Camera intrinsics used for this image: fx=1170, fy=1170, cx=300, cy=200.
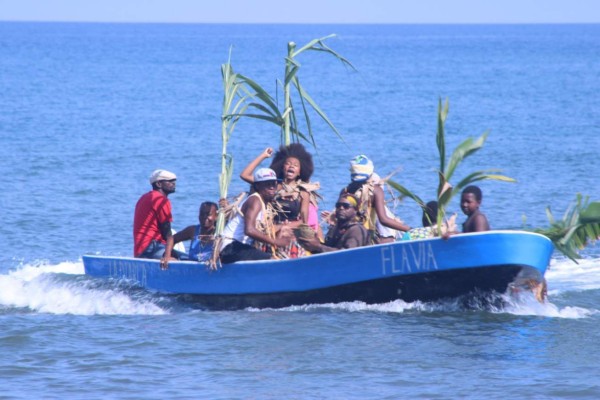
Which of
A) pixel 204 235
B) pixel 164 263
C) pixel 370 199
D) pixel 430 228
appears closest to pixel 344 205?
pixel 370 199

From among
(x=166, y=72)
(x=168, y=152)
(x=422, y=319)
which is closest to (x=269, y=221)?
(x=422, y=319)

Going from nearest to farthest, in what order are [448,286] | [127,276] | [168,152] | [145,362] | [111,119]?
[145,362]
[448,286]
[127,276]
[168,152]
[111,119]

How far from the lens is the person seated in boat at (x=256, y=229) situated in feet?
38.3

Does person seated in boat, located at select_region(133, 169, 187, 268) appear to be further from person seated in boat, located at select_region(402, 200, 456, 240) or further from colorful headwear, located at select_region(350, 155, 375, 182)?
person seated in boat, located at select_region(402, 200, 456, 240)

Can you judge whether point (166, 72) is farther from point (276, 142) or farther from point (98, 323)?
point (98, 323)

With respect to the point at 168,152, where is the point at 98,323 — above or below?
below

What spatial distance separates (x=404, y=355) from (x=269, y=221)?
2.10 metres

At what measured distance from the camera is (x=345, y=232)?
11930 millimetres

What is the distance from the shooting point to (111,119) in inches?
1630

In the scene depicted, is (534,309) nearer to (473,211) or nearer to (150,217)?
(473,211)

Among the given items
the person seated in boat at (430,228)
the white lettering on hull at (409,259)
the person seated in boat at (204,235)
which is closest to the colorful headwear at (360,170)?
the person seated in boat at (430,228)

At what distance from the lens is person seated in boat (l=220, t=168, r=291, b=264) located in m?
11.7

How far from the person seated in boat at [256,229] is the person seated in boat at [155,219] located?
904 millimetres

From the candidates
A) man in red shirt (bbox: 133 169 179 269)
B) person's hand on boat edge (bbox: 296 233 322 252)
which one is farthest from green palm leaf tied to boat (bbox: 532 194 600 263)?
man in red shirt (bbox: 133 169 179 269)
